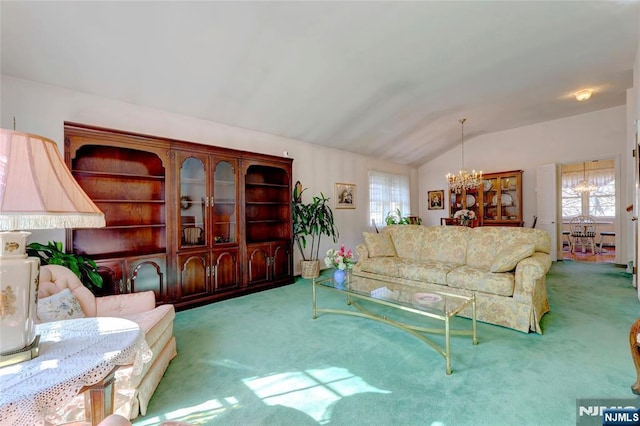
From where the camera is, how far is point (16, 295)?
873mm

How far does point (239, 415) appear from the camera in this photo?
1.60 m

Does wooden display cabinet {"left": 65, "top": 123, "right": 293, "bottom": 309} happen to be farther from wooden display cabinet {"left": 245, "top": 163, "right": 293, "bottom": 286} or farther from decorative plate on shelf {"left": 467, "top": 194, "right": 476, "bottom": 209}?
decorative plate on shelf {"left": 467, "top": 194, "right": 476, "bottom": 209}

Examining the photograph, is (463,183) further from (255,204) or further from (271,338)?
(271,338)

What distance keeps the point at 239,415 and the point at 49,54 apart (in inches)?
139

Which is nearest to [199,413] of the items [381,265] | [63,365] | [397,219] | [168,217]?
[63,365]

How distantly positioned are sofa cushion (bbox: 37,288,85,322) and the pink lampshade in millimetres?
1212

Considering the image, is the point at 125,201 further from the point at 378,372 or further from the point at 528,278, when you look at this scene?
the point at 528,278

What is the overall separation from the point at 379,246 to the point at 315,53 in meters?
2.71

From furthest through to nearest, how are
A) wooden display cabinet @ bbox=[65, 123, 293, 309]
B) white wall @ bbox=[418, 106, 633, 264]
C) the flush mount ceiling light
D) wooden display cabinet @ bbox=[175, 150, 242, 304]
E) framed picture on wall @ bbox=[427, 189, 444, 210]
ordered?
framed picture on wall @ bbox=[427, 189, 444, 210]
white wall @ bbox=[418, 106, 633, 264]
the flush mount ceiling light
wooden display cabinet @ bbox=[175, 150, 242, 304]
wooden display cabinet @ bbox=[65, 123, 293, 309]

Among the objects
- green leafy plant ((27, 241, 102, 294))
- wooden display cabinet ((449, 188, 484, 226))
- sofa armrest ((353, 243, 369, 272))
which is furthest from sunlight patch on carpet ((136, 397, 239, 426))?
wooden display cabinet ((449, 188, 484, 226))

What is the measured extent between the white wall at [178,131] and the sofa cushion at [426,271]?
7.31 feet

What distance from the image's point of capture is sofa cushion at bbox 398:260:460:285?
3.23 meters

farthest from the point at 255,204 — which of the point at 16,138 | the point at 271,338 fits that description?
the point at 16,138

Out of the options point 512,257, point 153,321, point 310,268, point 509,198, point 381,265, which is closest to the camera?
point 153,321
